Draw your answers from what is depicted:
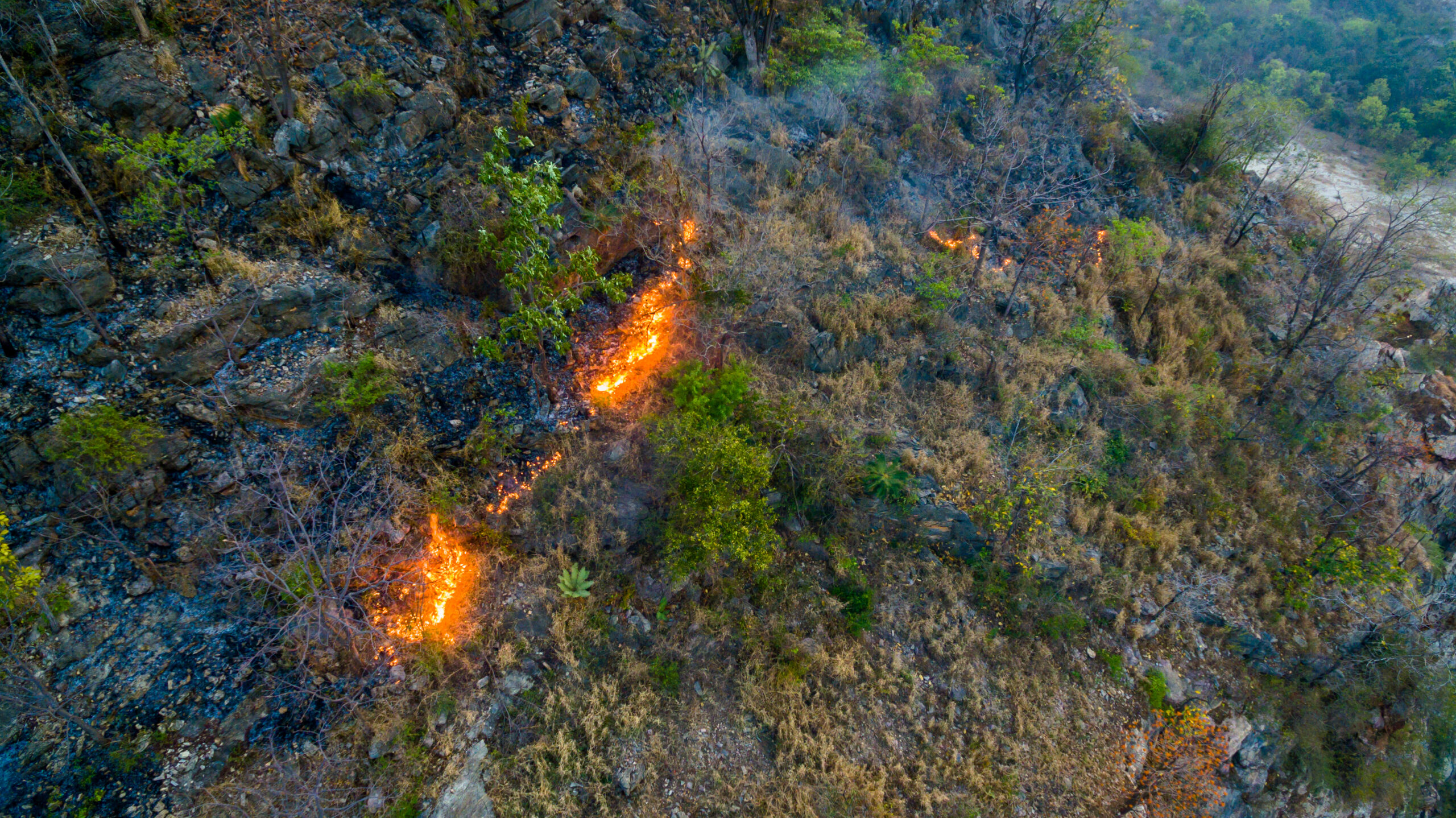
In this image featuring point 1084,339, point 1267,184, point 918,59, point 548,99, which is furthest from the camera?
point 1267,184

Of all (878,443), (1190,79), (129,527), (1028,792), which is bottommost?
(1028,792)

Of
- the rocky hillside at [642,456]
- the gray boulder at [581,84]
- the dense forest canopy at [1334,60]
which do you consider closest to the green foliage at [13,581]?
the rocky hillside at [642,456]

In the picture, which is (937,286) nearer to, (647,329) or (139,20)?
(647,329)

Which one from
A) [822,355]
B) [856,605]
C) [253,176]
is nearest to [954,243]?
[822,355]

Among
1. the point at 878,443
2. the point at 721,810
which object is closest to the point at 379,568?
the point at 721,810

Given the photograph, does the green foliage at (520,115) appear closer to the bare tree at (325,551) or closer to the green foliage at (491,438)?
the green foliage at (491,438)

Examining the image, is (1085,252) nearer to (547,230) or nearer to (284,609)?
(547,230)
